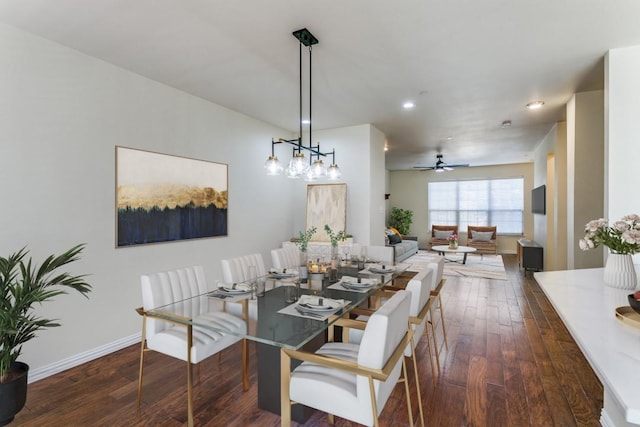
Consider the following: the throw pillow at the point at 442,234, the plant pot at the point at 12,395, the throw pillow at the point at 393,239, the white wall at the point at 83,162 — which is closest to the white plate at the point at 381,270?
the white wall at the point at 83,162

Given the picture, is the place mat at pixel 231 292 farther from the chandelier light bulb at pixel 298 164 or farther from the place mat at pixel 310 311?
the chandelier light bulb at pixel 298 164

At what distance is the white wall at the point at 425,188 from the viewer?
31.3 feet

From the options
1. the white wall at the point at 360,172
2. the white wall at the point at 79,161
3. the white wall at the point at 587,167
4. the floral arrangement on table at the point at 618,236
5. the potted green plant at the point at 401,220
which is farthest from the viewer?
the potted green plant at the point at 401,220

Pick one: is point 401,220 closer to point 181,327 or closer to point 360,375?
point 181,327

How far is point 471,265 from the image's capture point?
24.8 ft

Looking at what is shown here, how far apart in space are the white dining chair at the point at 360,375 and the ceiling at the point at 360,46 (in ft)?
6.66

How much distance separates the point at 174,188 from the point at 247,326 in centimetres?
238

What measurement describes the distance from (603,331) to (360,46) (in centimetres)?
250

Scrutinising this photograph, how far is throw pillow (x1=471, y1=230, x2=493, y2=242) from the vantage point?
9.38 metres

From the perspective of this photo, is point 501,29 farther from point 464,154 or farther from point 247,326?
point 464,154

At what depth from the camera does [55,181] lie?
2.69m

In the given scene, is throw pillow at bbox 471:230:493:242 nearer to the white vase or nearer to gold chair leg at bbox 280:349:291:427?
the white vase

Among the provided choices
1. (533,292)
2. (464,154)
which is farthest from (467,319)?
(464,154)

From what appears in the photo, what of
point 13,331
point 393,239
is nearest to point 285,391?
point 13,331
